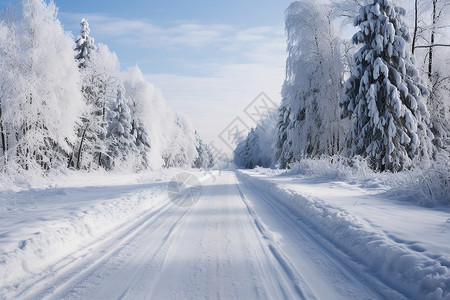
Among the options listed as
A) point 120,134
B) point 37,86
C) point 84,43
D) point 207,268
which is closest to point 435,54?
point 207,268

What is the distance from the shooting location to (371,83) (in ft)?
45.4

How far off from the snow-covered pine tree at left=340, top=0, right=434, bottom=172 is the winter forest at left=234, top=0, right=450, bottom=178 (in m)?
0.04

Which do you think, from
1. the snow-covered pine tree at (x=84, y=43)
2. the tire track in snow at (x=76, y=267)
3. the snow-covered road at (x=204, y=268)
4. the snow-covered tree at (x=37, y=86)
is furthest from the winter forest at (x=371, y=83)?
the snow-covered pine tree at (x=84, y=43)

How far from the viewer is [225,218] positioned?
6.56 m

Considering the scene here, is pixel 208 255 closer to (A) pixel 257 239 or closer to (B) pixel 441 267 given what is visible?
(A) pixel 257 239

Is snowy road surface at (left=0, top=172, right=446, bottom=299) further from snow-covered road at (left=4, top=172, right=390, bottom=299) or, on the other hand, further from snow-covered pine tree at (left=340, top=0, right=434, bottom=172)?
snow-covered pine tree at (left=340, top=0, right=434, bottom=172)

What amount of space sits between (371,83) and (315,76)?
14.9 ft

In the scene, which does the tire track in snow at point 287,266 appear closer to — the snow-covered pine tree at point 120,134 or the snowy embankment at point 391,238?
the snowy embankment at point 391,238

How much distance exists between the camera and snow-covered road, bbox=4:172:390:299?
2957mm

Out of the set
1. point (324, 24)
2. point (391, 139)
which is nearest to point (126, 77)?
point (324, 24)

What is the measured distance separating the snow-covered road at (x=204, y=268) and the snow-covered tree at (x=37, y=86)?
45.7 feet

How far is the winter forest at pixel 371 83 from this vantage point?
43.7ft

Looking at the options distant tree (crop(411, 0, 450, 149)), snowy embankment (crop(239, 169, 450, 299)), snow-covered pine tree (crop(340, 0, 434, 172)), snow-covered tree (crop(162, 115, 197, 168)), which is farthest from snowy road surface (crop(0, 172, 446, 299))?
snow-covered tree (crop(162, 115, 197, 168))

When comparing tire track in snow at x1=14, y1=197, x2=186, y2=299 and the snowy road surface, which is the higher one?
the snowy road surface
